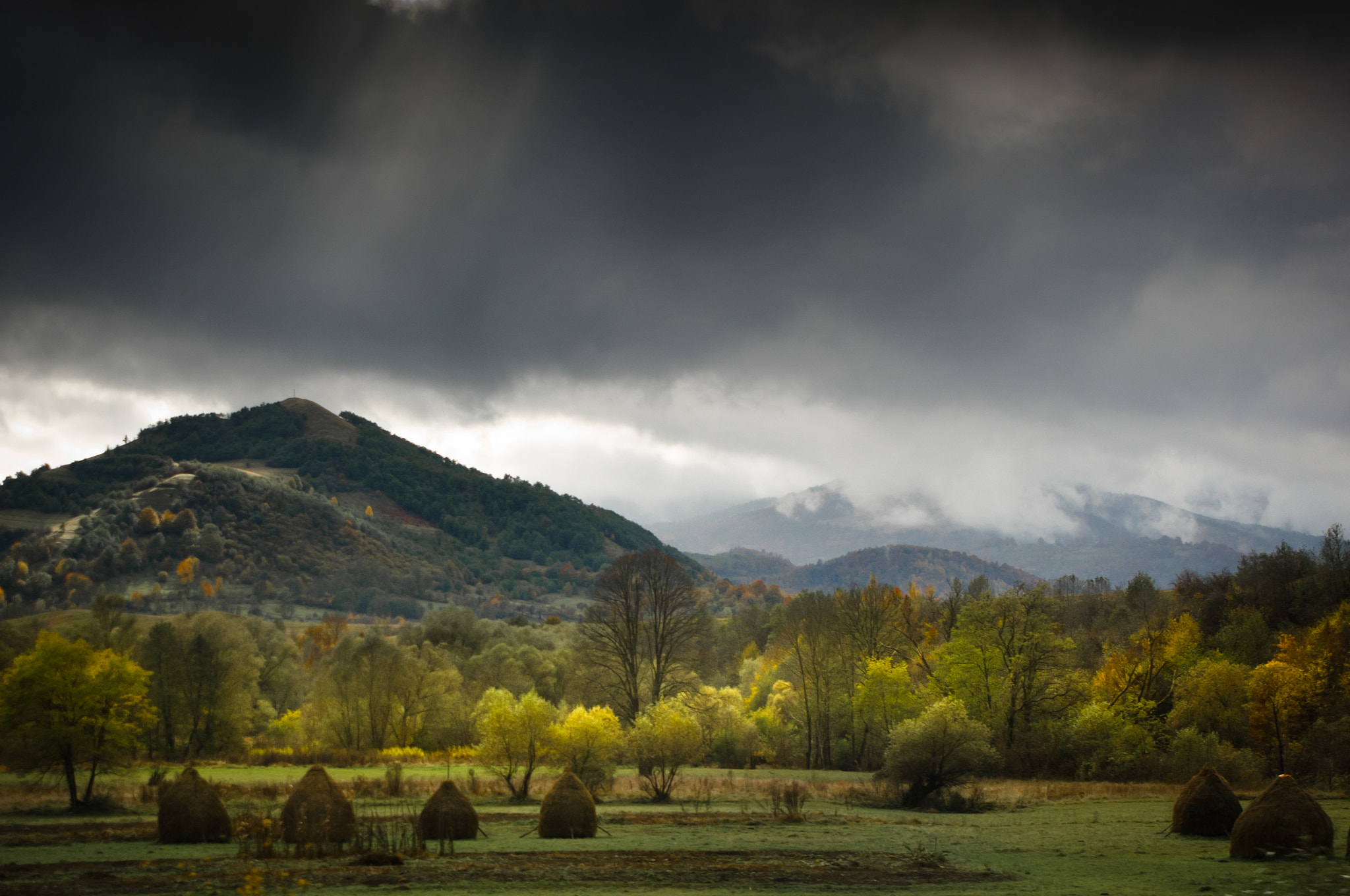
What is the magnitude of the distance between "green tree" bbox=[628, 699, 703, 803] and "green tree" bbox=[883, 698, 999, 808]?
11.2 metres

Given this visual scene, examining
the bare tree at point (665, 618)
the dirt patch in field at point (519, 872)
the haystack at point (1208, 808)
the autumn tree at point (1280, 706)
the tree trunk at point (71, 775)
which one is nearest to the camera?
the dirt patch in field at point (519, 872)

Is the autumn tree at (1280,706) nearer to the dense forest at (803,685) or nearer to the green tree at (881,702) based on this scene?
the dense forest at (803,685)

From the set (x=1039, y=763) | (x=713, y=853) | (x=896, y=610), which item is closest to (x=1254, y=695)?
(x=1039, y=763)

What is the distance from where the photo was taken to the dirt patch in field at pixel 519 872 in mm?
20047

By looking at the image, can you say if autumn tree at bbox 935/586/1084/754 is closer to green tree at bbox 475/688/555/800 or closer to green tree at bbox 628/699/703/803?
green tree at bbox 628/699/703/803

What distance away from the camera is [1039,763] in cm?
5953

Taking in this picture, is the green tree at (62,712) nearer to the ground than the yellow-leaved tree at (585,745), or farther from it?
farther from it

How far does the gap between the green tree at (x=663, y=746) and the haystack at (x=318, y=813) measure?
21620 mm

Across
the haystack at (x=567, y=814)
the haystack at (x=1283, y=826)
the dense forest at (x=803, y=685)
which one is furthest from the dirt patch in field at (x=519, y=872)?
the dense forest at (x=803, y=685)

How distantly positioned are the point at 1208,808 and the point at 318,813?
98.3ft

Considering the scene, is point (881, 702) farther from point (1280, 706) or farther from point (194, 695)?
point (194, 695)

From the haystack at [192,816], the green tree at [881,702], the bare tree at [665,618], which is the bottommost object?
the green tree at [881,702]

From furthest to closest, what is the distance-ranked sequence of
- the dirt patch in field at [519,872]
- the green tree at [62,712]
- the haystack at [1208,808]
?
1. the green tree at [62,712]
2. the haystack at [1208,808]
3. the dirt patch in field at [519,872]

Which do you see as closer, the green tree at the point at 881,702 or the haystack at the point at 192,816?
the haystack at the point at 192,816
